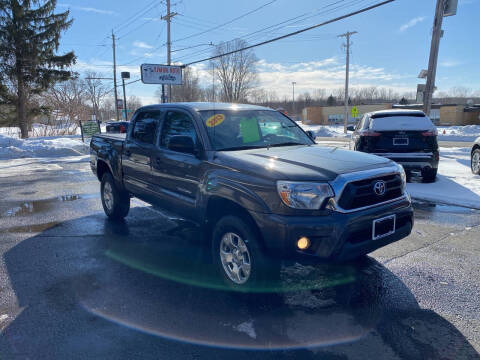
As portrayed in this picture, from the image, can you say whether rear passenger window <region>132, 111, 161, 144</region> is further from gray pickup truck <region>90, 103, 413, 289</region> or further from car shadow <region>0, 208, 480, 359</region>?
car shadow <region>0, 208, 480, 359</region>

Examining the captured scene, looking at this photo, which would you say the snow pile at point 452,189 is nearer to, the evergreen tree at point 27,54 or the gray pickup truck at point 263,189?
the gray pickup truck at point 263,189

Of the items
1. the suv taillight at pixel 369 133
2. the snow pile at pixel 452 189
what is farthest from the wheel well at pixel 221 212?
the suv taillight at pixel 369 133

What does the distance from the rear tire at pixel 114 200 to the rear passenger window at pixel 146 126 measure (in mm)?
1115

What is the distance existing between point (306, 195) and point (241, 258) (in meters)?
0.94

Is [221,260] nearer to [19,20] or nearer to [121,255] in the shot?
[121,255]

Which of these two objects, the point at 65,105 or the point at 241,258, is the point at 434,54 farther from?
the point at 65,105

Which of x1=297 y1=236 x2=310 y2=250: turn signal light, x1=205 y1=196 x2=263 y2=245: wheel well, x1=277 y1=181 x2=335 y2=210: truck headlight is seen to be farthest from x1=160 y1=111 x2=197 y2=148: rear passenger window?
x1=297 y1=236 x2=310 y2=250: turn signal light

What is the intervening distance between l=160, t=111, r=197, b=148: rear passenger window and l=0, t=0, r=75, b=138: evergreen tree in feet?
81.4

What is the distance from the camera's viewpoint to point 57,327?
9.48ft

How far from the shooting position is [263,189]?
9.73ft

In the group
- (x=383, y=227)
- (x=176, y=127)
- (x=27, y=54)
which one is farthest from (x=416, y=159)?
(x=27, y=54)

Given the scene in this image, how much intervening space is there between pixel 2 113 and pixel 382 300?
30.5 meters

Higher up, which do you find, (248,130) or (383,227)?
(248,130)

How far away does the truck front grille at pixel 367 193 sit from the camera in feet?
9.61
